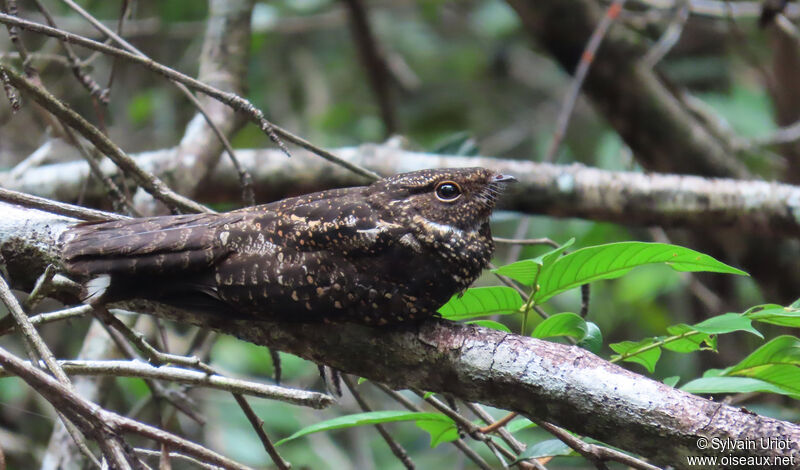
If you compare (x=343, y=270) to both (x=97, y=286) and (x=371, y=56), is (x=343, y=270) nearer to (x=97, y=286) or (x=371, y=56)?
(x=97, y=286)

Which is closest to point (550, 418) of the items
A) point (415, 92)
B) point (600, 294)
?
point (600, 294)

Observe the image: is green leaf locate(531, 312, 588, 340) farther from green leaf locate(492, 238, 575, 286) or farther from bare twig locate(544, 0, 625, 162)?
bare twig locate(544, 0, 625, 162)

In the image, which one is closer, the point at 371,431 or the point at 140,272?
the point at 140,272

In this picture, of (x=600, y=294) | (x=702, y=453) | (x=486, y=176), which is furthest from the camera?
(x=600, y=294)

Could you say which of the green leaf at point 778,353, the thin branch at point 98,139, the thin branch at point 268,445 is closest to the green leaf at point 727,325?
the green leaf at point 778,353

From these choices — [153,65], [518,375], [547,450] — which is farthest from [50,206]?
[547,450]

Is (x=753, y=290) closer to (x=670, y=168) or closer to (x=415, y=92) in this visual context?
(x=670, y=168)
